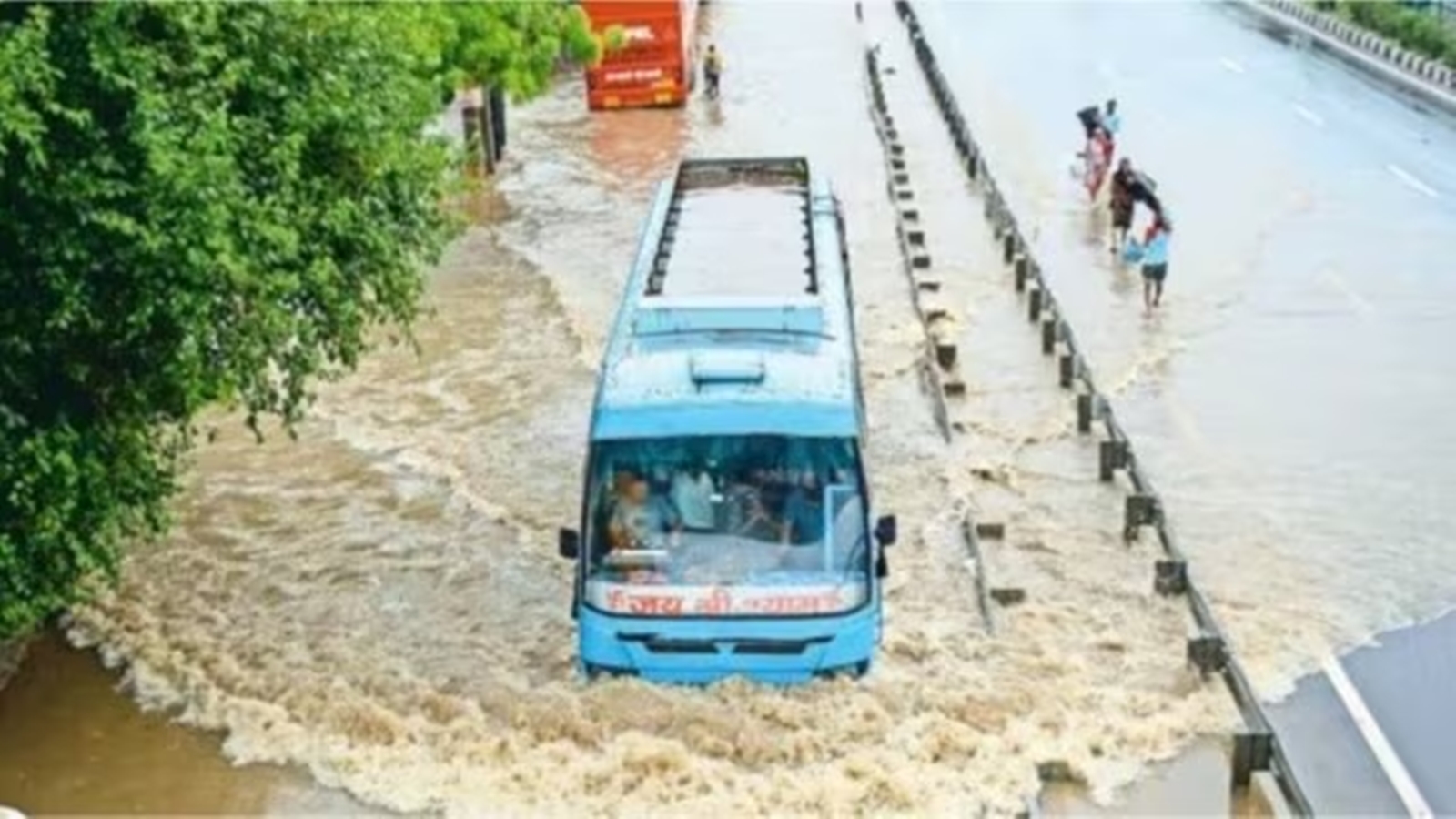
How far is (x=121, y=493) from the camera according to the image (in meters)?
13.1

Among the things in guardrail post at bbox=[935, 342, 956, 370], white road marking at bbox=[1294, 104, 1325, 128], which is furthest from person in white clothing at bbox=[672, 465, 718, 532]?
white road marking at bbox=[1294, 104, 1325, 128]

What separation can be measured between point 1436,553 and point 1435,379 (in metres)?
5.03

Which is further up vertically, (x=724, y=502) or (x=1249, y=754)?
(x=724, y=502)

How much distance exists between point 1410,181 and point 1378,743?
19.7m

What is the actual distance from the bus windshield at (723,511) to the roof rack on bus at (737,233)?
2759 mm

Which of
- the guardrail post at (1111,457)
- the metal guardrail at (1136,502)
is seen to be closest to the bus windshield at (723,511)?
the metal guardrail at (1136,502)

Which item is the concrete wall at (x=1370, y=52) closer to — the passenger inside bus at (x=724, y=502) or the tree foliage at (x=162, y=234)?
the passenger inside bus at (x=724, y=502)

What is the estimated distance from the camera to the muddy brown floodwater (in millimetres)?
12852

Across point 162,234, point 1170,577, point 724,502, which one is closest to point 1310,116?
point 1170,577

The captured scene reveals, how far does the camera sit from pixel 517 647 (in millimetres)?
14922

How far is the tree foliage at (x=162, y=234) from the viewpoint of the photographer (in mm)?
11602

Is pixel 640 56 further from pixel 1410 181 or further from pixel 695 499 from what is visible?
pixel 695 499

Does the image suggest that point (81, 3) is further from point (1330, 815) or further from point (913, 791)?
point (1330, 815)

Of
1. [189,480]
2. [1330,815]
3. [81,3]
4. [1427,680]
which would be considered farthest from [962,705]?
[189,480]
